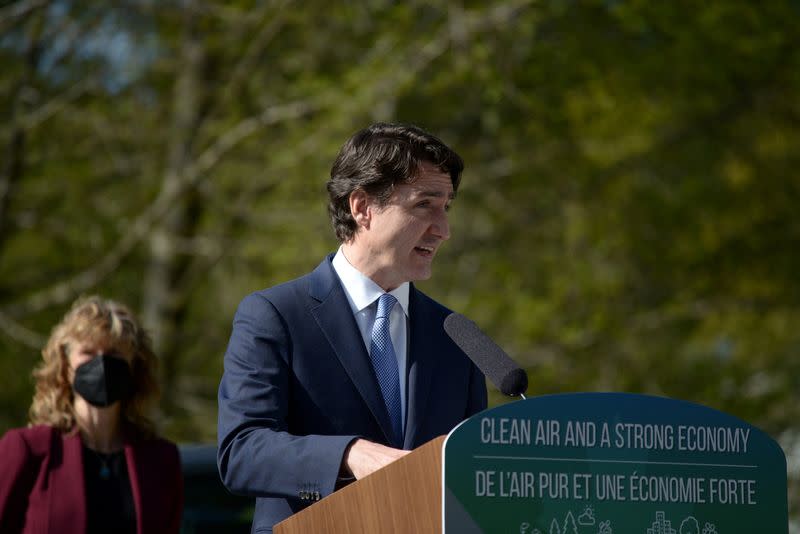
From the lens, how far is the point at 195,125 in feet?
43.4

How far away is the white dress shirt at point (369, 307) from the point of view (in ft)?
11.4

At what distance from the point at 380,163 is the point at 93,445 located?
2145 mm

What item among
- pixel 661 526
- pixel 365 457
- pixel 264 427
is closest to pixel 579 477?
pixel 661 526

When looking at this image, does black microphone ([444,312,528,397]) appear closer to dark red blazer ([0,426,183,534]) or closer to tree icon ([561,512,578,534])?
tree icon ([561,512,578,534])

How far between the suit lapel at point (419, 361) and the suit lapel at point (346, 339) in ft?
0.21

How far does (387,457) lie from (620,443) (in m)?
0.48

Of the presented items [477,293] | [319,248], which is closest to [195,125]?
[319,248]

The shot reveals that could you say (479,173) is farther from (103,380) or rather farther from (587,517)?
(587,517)

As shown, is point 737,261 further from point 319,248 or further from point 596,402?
point 596,402

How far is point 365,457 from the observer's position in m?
2.93

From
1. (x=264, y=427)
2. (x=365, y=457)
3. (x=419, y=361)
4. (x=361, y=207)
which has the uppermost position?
(x=361, y=207)

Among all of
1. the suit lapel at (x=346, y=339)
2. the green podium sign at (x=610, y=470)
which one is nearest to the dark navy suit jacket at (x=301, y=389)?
the suit lapel at (x=346, y=339)

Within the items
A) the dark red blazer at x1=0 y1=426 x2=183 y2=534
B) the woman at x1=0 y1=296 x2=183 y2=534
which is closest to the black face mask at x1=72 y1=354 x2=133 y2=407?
the woman at x1=0 y1=296 x2=183 y2=534

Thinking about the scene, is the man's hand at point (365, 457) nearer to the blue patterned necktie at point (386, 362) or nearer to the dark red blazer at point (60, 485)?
the blue patterned necktie at point (386, 362)
